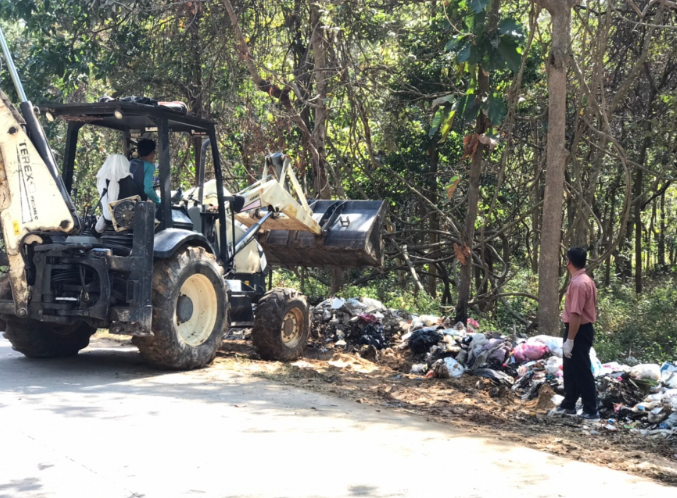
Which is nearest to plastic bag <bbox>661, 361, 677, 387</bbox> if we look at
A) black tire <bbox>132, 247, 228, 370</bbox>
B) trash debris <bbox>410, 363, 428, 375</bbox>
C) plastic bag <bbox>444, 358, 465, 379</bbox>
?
plastic bag <bbox>444, 358, 465, 379</bbox>

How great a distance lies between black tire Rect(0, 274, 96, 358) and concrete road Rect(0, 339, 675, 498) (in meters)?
1.38

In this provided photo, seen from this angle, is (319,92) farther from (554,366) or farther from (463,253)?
(554,366)

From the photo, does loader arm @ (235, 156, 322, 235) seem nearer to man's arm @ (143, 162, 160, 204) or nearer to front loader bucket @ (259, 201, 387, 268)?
front loader bucket @ (259, 201, 387, 268)

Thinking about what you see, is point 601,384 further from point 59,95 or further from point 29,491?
point 59,95

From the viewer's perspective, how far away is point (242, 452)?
544 centimetres

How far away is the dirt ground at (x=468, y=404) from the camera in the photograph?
6188 millimetres

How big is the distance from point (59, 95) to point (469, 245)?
40.6 feet

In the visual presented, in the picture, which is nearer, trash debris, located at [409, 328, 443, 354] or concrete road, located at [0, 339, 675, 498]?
concrete road, located at [0, 339, 675, 498]

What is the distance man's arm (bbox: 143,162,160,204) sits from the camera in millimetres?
8625

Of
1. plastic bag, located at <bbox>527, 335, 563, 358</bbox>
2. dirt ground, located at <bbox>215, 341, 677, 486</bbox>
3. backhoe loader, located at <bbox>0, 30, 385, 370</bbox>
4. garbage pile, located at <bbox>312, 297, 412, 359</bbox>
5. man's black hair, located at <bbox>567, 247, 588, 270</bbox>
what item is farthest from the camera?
garbage pile, located at <bbox>312, 297, 412, 359</bbox>

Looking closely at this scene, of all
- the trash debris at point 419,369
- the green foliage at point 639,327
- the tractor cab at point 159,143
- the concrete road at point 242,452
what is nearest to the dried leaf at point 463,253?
the green foliage at point 639,327

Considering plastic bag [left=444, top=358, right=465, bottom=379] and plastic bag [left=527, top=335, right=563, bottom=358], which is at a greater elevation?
plastic bag [left=527, top=335, right=563, bottom=358]

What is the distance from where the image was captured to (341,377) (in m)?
9.29

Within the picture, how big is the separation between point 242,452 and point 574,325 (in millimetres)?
3900
